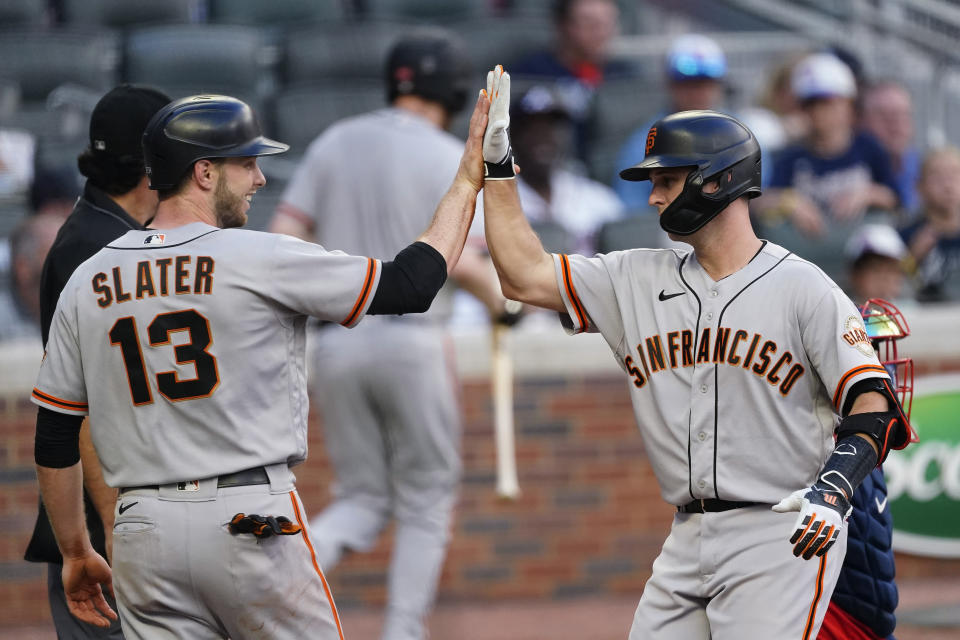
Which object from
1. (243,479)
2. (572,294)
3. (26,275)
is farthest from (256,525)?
(26,275)

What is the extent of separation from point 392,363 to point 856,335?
2.26m

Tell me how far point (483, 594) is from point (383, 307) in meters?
3.79

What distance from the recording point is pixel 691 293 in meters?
3.56

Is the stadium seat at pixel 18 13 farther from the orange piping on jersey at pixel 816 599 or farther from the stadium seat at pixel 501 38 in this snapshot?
the orange piping on jersey at pixel 816 599

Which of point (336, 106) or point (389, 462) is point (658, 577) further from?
point (336, 106)

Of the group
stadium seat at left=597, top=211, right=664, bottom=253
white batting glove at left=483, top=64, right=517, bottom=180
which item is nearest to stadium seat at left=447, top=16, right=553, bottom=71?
stadium seat at left=597, top=211, right=664, bottom=253

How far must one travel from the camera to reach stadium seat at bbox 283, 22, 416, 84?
29.8 ft

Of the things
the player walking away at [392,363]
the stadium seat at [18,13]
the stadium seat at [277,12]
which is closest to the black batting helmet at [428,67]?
the player walking away at [392,363]

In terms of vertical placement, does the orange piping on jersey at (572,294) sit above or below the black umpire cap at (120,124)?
below

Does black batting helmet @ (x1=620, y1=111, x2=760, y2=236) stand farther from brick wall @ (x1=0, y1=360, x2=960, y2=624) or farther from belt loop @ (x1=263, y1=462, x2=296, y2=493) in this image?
brick wall @ (x1=0, y1=360, x2=960, y2=624)

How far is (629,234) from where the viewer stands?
24.1 feet

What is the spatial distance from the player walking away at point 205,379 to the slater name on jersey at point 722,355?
0.62 m

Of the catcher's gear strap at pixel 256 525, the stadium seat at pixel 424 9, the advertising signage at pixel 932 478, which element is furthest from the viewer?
the stadium seat at pixel 424 9

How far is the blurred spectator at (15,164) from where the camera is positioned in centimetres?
768
